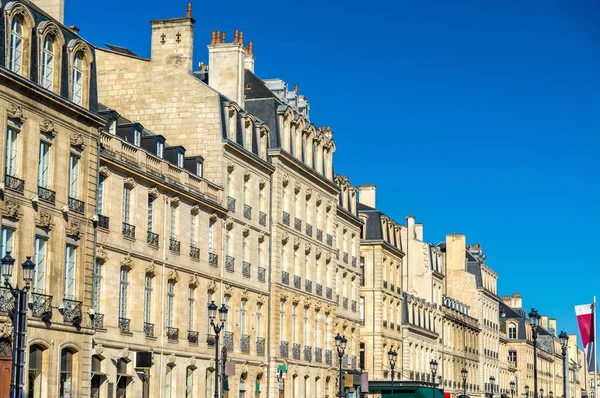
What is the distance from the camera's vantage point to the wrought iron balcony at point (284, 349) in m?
58.4

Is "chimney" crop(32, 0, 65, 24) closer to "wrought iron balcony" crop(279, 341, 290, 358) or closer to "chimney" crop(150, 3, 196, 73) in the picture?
"chimney" crop(150, 3, 196, 73)

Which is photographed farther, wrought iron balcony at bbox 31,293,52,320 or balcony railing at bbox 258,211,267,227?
balcony railing at bbox 258,211,267,227

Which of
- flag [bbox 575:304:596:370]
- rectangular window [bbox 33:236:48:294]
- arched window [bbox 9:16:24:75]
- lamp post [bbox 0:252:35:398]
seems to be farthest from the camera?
flag [bbox 575:304:596:370]

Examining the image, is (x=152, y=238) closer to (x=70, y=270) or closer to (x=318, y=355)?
(x=70, y=270)

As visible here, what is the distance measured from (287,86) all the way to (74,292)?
32.2 m

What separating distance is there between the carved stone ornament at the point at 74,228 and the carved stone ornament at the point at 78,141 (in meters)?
2.35

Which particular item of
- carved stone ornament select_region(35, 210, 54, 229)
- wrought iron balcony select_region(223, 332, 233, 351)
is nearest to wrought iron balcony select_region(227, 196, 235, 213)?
wrought iron balcony select_region(223, 332, 233, 351)

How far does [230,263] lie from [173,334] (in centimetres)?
624

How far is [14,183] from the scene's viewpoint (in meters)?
35.2

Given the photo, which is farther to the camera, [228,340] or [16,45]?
[228,340]

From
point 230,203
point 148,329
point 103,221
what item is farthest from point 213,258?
point 103,221

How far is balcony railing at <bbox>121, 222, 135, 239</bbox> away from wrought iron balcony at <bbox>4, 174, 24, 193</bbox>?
835 cm

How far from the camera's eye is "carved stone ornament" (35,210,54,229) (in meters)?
36.1

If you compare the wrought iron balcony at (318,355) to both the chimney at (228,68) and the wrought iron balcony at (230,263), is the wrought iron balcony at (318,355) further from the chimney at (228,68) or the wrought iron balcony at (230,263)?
the chimney at (228,68)
